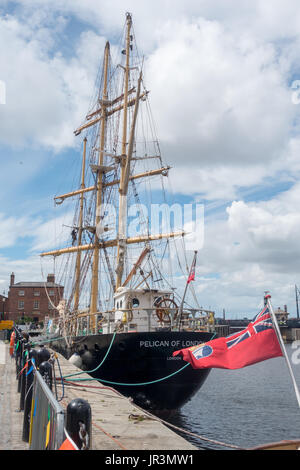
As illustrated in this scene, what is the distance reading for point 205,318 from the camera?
19531mm

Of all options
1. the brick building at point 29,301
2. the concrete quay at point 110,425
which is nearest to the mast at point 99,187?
the concrete quay at point 110,425

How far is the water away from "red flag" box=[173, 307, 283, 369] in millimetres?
8633

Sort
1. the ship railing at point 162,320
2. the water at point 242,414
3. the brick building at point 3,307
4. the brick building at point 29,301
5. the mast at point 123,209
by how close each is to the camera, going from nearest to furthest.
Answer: the water at point 242,414 < the ship railing at point 162,320 < the mast at point 123,209 < the brick building at point 29,301 < the brick building at point 3,307

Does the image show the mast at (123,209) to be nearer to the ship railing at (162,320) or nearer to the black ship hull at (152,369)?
the ship railing at (162,320)

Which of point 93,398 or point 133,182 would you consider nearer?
point 93,398

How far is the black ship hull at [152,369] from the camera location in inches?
642

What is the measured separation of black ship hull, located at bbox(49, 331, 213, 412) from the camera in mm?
16297

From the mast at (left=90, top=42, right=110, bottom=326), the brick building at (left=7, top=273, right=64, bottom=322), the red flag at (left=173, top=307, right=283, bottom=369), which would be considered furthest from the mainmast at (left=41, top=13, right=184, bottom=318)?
the brick building at (left=7, top=273, right=64, bottom=322)

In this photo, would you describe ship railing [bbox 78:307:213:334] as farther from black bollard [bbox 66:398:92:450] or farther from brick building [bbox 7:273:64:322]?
brick building [bbox 7:273:64:322]

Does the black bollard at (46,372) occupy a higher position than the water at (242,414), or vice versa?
the black bollard at (46,372)

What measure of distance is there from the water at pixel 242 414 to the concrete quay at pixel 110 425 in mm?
5557
